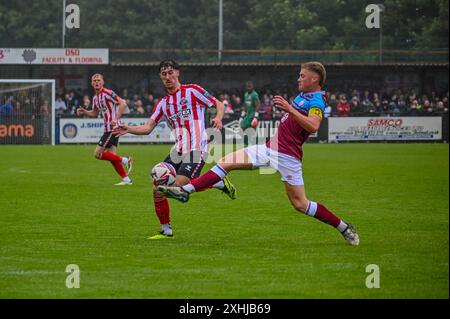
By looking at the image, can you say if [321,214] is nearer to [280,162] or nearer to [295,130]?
[280,162]

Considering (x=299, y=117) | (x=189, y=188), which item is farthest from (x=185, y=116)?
(x=299, y=117)

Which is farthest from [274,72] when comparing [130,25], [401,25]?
[130,25]

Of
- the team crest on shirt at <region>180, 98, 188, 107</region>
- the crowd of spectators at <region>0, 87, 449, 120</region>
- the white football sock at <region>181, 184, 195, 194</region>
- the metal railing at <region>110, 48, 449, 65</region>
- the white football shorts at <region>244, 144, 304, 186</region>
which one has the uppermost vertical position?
the metal railing at <region>110, 48, 449, 65</region>

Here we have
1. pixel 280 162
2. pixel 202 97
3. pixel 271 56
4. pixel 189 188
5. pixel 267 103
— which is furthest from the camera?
pixel 271 56

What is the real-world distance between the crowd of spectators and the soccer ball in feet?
83.7

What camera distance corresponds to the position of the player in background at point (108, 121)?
66.4 feet

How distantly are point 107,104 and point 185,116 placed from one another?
31.3 feet

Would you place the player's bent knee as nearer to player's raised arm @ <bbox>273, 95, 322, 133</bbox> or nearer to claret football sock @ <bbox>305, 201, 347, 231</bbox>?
claret football sock @ <bbox>305, 201, 347, 231</bbox>

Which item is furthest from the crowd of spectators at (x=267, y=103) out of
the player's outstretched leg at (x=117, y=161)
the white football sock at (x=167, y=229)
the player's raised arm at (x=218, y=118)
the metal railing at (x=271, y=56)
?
the white football sock at (x=167, y=229)

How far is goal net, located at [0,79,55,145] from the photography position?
3612cm

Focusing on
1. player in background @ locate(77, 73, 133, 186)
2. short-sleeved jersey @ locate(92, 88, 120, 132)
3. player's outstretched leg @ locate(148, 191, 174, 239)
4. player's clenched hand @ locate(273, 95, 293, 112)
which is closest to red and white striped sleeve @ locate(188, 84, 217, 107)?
player's outstretched leg @ locate(148, 191, 174, 239)

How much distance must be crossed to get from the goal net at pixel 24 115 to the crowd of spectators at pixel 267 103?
0.04m

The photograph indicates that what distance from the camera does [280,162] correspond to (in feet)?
35.1
